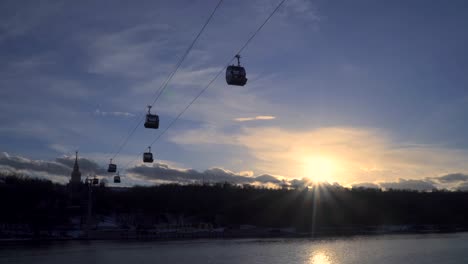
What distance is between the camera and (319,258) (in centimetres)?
4875

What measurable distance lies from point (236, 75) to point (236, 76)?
39 millimetres

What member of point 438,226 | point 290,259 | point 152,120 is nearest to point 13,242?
point 290,259

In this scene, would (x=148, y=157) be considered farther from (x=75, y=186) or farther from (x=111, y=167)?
(x=75, y=186)

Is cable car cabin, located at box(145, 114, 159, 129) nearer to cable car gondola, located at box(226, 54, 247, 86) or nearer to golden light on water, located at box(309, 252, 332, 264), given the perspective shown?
cable car gondola, located at box(226, 54, 247, 86)

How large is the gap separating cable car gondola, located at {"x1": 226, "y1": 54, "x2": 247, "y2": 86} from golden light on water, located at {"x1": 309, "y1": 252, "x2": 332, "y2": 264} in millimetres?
28541

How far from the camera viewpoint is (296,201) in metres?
139

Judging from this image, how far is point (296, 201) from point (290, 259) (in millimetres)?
92603

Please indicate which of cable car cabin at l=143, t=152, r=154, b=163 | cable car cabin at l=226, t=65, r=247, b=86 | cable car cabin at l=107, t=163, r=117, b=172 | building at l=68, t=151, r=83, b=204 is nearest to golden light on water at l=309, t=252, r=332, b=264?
cable car cabin at l=143, t=152, r=154, b=163

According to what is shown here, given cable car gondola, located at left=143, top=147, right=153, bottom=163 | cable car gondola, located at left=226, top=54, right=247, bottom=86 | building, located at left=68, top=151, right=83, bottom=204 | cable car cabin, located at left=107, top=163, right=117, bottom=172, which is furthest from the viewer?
building, located at left=68, top=151, right=83, bottom=204

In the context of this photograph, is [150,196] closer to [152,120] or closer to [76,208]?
[76,208]

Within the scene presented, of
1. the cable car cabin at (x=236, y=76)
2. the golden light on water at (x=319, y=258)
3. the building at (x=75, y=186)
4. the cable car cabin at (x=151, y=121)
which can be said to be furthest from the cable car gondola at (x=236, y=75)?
the building at (x=75, y=186)

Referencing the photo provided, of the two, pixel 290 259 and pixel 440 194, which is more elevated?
pixel 440 194

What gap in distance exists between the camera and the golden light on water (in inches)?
1796

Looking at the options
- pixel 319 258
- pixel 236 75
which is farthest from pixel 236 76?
pixel 319 258
